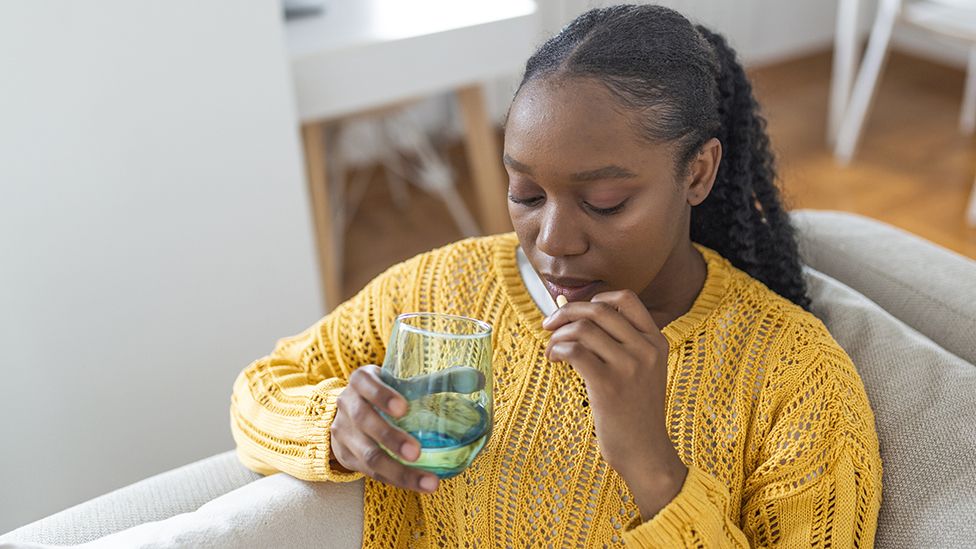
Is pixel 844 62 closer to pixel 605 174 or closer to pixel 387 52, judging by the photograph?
pixel 387 52

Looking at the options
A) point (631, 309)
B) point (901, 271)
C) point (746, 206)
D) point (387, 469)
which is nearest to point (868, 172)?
point (901, 271)

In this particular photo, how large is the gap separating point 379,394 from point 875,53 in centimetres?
278

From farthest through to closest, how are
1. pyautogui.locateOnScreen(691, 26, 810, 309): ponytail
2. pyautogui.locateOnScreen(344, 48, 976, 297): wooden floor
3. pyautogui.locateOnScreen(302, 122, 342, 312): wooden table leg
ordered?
pyautogui.locateOnScreen(344, 48, 976, 297): wooden floor < pyautogui.locateOnScreen(302, 122, 342, 312): wooden table leg < pyautogui.locateOnScreen(691, 26, 810, 309): ponytail

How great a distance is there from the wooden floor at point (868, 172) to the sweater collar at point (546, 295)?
4.85 feet

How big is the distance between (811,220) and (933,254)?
0.17 m

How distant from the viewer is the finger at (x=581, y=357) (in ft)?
2.95

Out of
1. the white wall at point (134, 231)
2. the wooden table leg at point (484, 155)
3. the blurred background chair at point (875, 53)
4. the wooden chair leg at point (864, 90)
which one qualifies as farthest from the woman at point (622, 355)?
the wooden chair leg at point (864, 90)

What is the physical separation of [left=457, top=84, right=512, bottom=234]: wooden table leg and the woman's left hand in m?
1.65

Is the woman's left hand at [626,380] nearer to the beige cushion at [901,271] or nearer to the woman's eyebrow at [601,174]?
the woman's eyebrow at [601,174]

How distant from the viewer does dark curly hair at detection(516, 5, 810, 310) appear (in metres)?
0.97

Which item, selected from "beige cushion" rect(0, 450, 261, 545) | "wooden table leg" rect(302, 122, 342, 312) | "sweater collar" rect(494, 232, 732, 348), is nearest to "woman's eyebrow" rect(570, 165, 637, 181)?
"sweater collar" rect(494, 232, 732, 348)

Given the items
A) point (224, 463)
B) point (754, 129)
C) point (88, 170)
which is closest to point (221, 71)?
point (88, 170)

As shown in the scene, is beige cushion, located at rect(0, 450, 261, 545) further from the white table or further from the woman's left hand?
the white table

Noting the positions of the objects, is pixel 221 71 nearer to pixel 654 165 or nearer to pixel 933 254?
pixel 654 165
